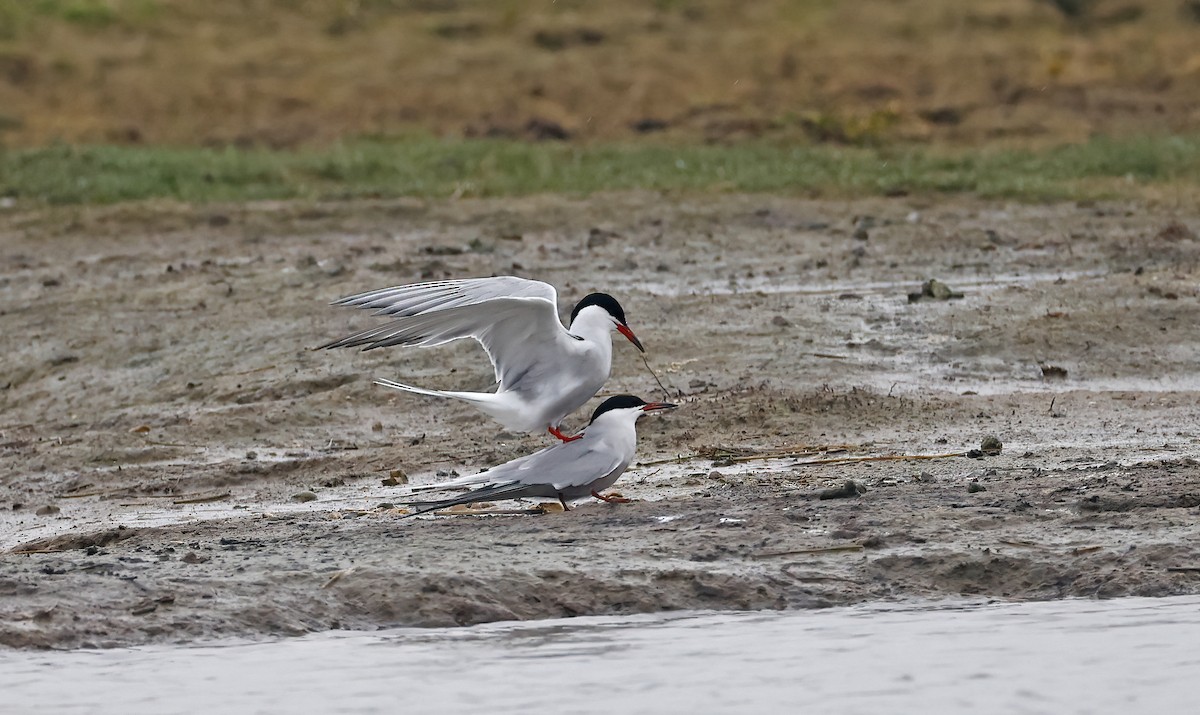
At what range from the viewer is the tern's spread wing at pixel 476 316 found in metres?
6.33

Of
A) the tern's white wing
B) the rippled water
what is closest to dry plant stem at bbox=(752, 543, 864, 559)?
the rippled water

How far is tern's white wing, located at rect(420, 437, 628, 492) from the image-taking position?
6.14m

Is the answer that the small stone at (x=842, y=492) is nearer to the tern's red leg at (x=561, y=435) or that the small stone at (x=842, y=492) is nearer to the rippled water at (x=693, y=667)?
the tern's red leg at (x=561, y=435)

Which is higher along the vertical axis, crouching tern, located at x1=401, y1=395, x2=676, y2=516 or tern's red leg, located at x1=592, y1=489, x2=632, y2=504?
crouching tern, located at x1=401, y1=395, x2=676, y2=516

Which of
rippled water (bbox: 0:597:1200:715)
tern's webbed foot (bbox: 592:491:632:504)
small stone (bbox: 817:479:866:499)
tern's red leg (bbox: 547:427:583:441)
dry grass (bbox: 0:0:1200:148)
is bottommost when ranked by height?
rippled water (bbox: 0:597:1200:715)

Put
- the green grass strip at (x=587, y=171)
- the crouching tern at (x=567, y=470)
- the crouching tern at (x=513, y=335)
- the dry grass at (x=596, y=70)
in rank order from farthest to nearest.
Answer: the dry grass at (x=596, y=70) → the green grass strip at (x=587, y=171) → the crouching tern at (x=513, y=335) → the crouching tern at (x=567, y=470)

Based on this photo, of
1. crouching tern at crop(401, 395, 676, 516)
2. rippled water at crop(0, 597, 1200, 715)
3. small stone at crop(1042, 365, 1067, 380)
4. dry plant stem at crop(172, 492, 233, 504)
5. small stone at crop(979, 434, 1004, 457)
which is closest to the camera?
rippled water at crop(0, 597, 1200, 715)

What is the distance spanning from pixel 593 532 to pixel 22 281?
7674 millimetres

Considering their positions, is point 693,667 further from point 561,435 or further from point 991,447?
point 991,447

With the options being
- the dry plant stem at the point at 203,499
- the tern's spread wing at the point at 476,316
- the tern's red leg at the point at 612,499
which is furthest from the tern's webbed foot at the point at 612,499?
the dry plant stem at the point at 203,499

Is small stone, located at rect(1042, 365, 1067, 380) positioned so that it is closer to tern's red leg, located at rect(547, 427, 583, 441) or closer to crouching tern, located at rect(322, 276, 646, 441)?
crouching tern, located at rect(322, 276, 646, 441)

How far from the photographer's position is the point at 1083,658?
487 cm

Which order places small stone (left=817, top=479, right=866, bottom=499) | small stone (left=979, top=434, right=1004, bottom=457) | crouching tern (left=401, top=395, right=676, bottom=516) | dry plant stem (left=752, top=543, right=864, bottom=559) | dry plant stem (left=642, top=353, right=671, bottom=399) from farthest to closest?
dry plant stem (left=642, top=353, right=671, bottom=399), small stone (left=979, top=434, right=1004, bottom=457), small stone (left=817, top=479, right=866, bottom=499), crouching tern (left=401, top=395, right=676, bottom=516), dry plant stem (left=752, top=543, right=864, bottom=559)

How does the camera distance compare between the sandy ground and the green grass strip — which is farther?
the green grass strip
